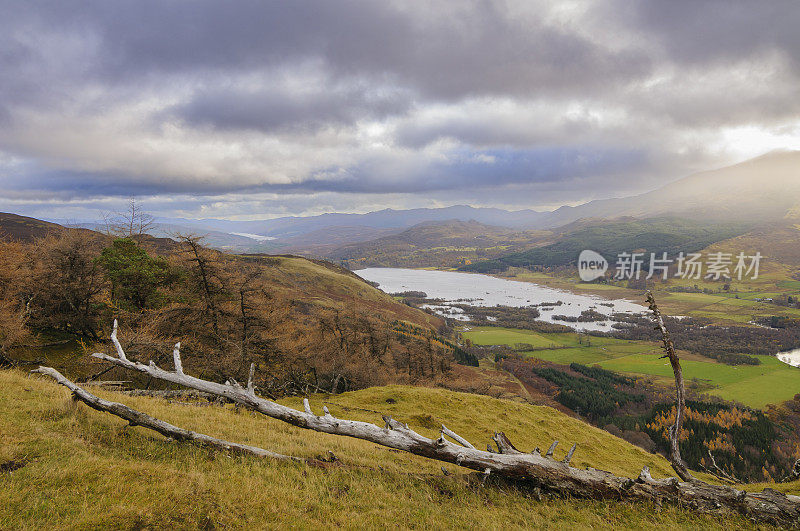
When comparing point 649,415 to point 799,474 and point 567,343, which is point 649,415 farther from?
point 799,474

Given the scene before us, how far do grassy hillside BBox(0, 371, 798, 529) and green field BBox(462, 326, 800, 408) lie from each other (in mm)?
99366

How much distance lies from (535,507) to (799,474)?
16172 millimetres

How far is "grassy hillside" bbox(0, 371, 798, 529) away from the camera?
7.17 meters

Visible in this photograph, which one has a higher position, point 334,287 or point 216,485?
point 216,485

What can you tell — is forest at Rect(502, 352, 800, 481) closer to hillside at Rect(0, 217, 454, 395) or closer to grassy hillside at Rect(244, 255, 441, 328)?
grassy hillside at Rect(244, 255, 441, 328)

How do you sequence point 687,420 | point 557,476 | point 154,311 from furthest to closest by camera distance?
point 687,420 < point 154,311 < point 557,476

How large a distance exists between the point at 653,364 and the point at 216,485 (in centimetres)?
16417

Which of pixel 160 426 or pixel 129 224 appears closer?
pixel 160 426

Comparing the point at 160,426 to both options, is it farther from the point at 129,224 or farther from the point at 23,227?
the point at 23,227

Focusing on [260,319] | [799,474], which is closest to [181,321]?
[260,319]

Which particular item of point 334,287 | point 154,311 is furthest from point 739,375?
point 154,311

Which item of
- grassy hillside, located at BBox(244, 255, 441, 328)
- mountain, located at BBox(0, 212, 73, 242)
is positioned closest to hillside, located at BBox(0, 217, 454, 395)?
grassy hillside, located at BBox(244, 255, 441, 328)

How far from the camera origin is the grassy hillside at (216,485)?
7.17m

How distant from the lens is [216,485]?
878cm
